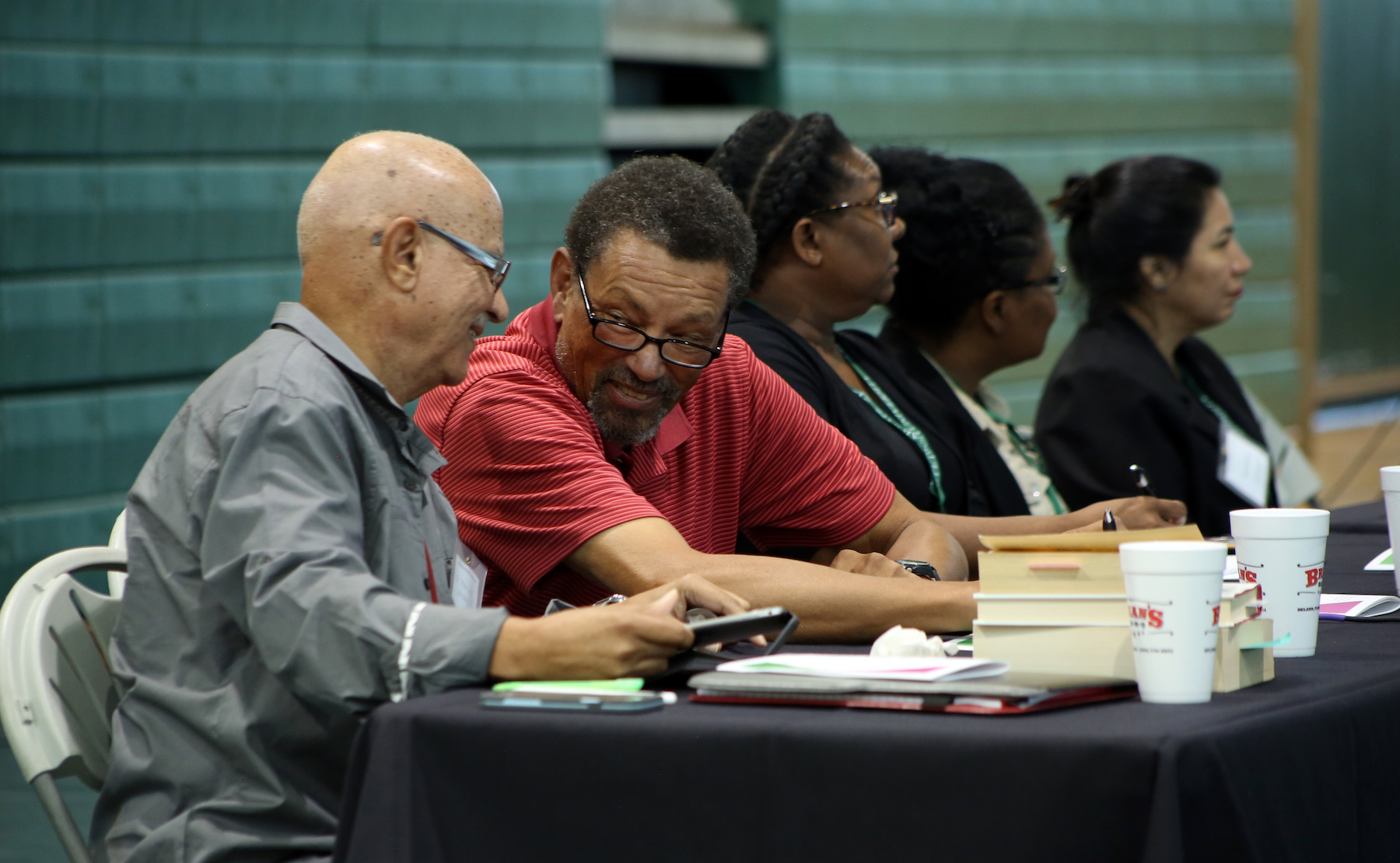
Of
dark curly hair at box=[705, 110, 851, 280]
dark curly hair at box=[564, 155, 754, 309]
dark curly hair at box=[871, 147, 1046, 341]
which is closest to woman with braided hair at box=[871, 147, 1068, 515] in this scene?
dark curly hair at box=[871, 147, 1046, 341]

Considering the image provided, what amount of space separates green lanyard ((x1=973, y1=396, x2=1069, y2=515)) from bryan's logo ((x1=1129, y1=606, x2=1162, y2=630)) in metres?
1.75

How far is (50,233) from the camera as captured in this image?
339 centimetres

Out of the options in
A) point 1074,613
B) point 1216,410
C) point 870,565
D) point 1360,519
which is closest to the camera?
point 1074,613

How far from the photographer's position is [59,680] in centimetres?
144

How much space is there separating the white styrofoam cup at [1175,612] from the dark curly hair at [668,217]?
0.82 metres

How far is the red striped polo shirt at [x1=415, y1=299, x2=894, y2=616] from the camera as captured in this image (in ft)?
5.33

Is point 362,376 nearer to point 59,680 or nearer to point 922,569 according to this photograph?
point 59,680

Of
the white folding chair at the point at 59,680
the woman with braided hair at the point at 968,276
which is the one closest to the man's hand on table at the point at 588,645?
the white folding chair at the point at 59,680

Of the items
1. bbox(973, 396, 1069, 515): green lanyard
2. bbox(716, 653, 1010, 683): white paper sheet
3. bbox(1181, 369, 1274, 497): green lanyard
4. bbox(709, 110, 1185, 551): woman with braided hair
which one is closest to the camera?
bbox(716, 653, 1010, 683): white paper sheet

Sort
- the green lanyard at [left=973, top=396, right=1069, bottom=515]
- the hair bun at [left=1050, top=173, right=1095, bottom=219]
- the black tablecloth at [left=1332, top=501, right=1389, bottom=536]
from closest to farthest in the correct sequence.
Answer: the black tablecloth at [left=1332, top=501, right=1389, bottom=536]
the green lanyard at [left=973, top=396, right=1069, bottom=515]
the hair bun at [left=1050, top=173, right=1095, bottom=219]

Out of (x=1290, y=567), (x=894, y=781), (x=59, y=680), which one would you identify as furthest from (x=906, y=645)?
(x=59, y=680)

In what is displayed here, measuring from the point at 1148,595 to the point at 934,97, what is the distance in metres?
4.68

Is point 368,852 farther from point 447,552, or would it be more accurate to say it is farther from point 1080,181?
point 1080,181

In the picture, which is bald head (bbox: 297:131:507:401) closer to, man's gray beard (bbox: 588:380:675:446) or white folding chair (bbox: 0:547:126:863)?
man's gray beard (bbox: 588:380:675:446)
